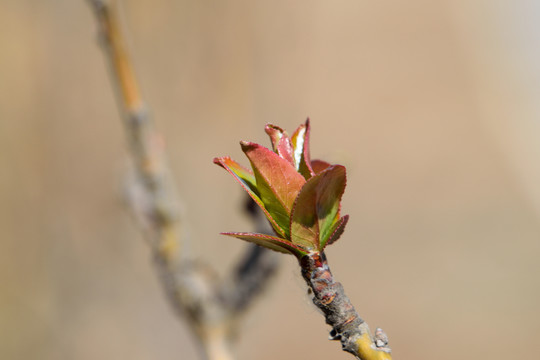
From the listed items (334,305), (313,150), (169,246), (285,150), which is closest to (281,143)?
(285,150)

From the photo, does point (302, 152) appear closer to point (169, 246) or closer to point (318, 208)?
point (318, 208)

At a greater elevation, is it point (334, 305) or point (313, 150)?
point (313, 150)

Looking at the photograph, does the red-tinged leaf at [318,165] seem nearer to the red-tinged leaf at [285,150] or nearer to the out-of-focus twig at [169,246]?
the red-tinged leaf at [285,150]

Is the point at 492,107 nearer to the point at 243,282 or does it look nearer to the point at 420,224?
the point at 420,224

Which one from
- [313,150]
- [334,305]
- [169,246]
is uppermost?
[313,150]

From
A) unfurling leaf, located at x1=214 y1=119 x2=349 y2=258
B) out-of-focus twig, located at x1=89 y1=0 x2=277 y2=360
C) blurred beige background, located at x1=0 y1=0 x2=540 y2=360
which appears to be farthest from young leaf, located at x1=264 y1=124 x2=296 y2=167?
out-of-focus twig, located at x1=89 y1=0 x2=277 y2=360

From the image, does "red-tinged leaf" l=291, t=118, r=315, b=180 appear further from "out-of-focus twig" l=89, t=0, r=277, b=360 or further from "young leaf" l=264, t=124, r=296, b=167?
"out-of-focus twig" l=89, t=0, r=277, b=360

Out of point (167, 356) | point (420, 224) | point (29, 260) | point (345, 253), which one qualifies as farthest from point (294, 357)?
point (29, 260)
